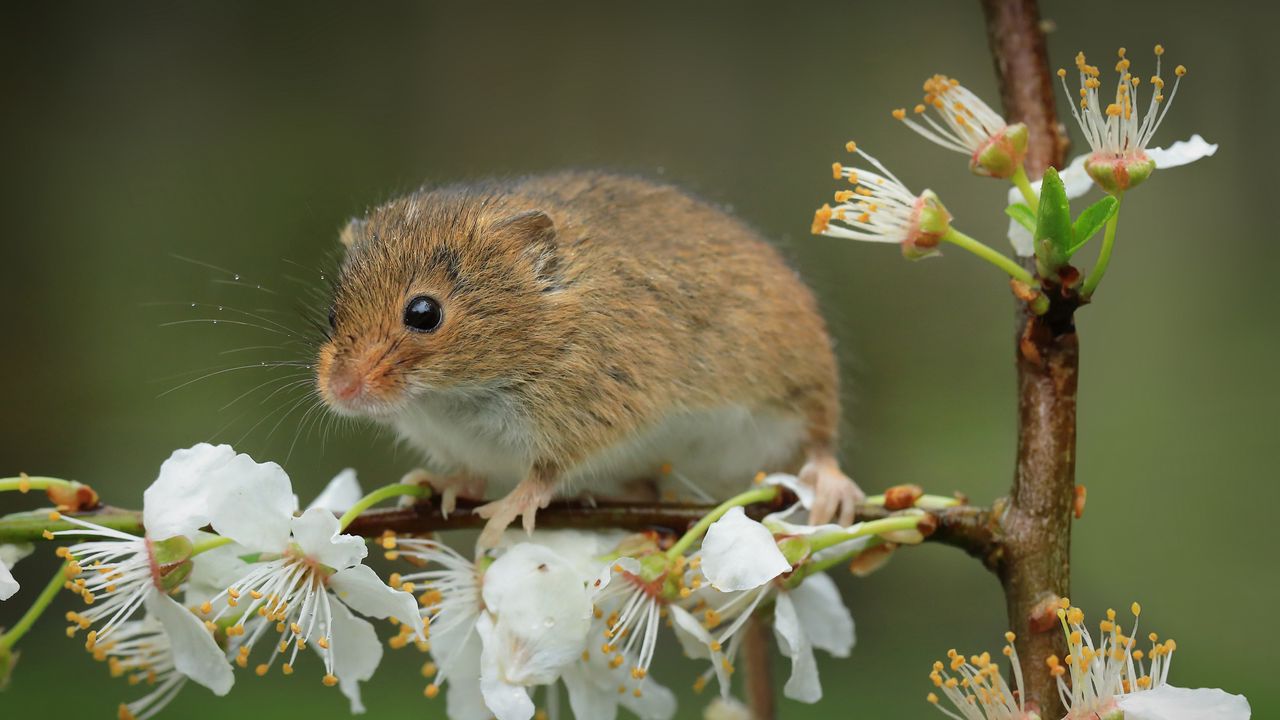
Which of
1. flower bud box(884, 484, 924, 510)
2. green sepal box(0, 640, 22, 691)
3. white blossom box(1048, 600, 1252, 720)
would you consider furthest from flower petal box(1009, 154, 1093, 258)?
green sepal box(0, 640, 22, 691)

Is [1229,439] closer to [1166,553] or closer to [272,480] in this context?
[1166,553]

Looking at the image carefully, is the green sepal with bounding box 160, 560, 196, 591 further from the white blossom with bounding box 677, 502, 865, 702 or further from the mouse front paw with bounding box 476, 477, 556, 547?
the white blossom with bounding box 677, 502, 865, 702

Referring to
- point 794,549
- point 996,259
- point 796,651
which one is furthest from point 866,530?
point 996,259

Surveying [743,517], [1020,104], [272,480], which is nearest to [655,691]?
[743,517]

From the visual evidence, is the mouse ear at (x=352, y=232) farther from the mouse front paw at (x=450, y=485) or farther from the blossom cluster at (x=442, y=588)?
the blossom cluster at (x=442, y=588)

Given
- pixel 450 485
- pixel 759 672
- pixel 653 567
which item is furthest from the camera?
pixel 759 672

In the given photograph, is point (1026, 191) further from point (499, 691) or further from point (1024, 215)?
point (499, 691)
